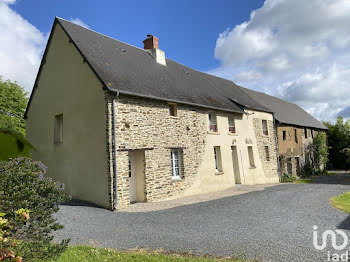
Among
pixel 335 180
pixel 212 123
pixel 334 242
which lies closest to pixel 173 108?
pixel 212 123

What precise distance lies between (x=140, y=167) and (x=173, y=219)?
3.25 metres

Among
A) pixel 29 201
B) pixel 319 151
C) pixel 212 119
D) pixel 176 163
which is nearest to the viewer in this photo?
pixel 29 201

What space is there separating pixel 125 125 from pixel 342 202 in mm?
8081

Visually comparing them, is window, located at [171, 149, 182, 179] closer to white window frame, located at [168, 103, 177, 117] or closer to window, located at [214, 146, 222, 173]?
white window frame, located at [168, 103, 177, 117]

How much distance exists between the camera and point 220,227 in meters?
5.88

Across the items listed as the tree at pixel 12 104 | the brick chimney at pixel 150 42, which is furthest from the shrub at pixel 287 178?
the tree at pixel 12 104

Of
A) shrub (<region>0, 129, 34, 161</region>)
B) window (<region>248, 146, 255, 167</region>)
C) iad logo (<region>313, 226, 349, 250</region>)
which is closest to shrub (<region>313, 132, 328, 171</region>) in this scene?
window (<region>248, 146, 255, 167</region>)

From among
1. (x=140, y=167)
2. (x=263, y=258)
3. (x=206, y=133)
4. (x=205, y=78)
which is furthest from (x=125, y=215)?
(x=205, y=78)

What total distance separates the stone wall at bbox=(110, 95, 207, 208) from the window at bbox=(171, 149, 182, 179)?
238mm

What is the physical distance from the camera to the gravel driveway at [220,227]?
4.53 metres

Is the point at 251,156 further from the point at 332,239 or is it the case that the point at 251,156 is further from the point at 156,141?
the point at 332,239

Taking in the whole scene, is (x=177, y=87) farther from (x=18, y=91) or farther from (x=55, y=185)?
(x=18, y=91)

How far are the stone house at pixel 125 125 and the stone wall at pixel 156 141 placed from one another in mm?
38

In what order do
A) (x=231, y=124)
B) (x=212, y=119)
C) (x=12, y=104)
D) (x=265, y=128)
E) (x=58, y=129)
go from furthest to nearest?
1. (x=12, y=104)
2. (x=265, y=128)
3. (x=231, y=124)
4. (x=212, y=119)
5. (x=58, y=129)
